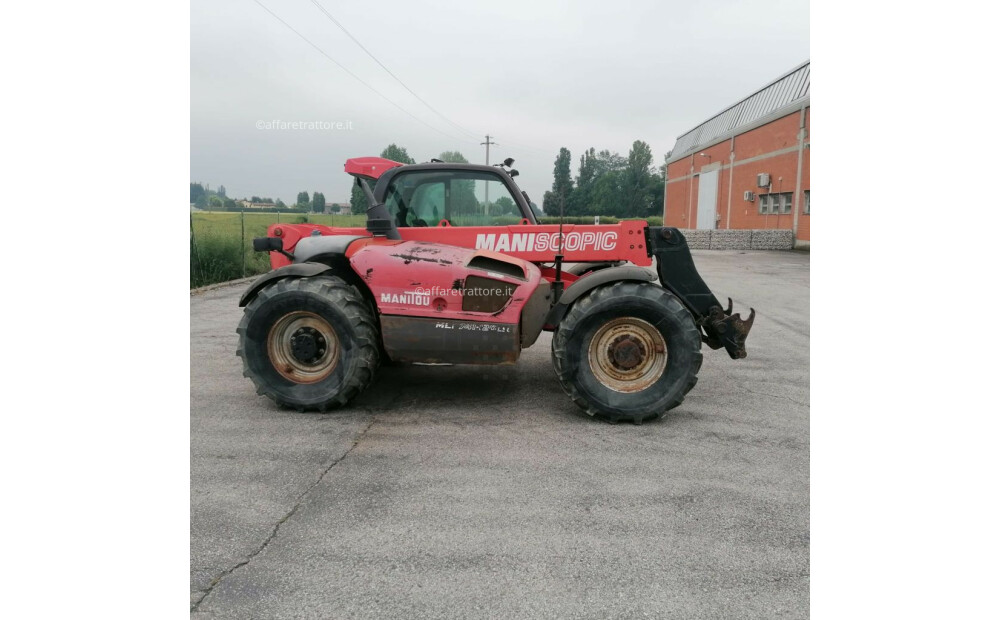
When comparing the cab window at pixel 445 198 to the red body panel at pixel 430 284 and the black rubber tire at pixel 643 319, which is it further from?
the black rubber tire at pixel 643 319

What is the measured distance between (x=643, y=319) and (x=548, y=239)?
105cm

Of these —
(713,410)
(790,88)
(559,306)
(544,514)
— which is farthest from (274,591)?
(790,88)

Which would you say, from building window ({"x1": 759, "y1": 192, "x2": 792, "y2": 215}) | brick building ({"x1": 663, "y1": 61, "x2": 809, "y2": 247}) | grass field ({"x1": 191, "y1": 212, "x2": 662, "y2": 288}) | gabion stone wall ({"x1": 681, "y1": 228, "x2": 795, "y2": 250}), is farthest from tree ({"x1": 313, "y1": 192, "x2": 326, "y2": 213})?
building window ({"x1": 759, "y1": 192, "x2": 792, "y2": 215})

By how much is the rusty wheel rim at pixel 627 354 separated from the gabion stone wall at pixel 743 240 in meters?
23.2

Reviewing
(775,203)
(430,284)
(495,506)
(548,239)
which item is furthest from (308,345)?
(775,203)

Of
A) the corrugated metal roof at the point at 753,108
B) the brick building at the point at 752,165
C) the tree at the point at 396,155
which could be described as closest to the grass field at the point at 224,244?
the tree at the point at 396,155

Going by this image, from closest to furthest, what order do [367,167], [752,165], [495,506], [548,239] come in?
[495,506]
[548,239]
[367,167]
[752,165]

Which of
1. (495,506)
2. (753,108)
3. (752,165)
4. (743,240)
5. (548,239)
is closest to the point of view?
(495,506)

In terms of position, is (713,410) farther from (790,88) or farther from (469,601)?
(790,88)

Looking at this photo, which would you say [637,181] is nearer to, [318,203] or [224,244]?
[318,203]

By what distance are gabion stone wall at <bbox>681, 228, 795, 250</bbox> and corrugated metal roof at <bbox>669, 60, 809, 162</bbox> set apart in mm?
4502

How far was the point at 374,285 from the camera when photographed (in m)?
4.71

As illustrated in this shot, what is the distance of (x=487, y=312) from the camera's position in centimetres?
465

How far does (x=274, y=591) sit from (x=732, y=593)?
1.90m
